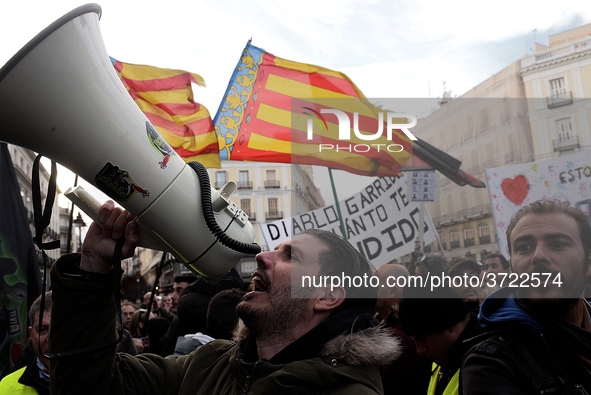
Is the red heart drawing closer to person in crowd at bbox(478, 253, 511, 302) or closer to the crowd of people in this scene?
the crowd of people

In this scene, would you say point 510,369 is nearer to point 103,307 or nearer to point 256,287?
point 256,287

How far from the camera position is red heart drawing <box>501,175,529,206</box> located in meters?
2.42

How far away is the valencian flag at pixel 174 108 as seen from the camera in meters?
6.34

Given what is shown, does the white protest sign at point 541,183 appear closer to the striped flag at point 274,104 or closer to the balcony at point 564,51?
the balcony at point 564,51

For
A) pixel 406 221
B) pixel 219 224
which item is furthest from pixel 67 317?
pixel 406 221

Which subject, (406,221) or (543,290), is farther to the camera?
(406,221)

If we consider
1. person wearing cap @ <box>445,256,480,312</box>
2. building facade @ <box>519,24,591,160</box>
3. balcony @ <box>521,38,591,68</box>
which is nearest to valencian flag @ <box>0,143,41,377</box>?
person wearing cap @ <box>445,256,480,312</box>

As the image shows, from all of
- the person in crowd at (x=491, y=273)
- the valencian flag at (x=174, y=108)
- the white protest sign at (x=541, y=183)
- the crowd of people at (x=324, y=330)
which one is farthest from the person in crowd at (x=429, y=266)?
the valencian flag at (x=174, y=108)

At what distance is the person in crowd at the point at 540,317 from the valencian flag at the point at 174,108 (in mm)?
4844

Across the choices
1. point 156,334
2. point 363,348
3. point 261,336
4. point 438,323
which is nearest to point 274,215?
point 156,334

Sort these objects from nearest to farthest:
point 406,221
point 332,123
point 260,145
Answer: point 406,221
point 332,123
point 260,145

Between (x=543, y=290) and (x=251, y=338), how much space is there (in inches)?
43.4

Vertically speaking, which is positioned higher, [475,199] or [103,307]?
[475,199]

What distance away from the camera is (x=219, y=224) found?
1.74 m
